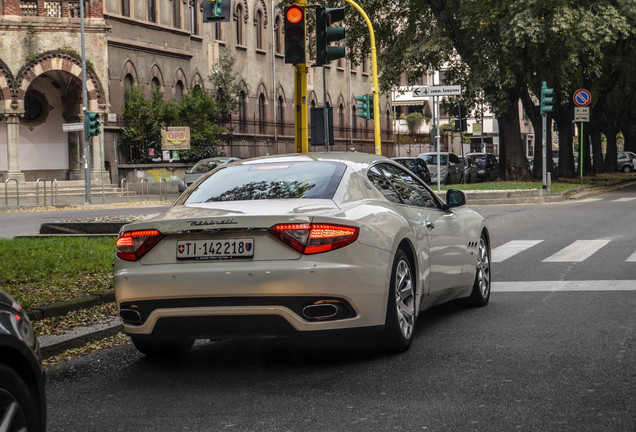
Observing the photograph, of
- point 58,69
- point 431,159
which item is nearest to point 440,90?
point 58,69

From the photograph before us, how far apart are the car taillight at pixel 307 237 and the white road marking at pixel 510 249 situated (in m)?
8.13

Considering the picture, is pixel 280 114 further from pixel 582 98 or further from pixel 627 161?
pixel 627 161

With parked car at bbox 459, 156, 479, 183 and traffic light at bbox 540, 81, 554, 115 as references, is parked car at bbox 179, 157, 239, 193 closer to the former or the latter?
traffic light at bbox 540, 81, 554, 115

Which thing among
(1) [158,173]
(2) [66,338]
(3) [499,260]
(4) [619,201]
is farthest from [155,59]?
(2) [66,338]

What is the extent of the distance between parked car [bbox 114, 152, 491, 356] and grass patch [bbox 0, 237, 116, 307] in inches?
108

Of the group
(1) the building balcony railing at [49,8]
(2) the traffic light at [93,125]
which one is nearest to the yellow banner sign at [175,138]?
(1) the building balcony railing at [49,8]

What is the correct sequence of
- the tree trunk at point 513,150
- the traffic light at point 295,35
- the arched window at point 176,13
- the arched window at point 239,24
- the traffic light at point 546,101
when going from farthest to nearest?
the arched window at point 239,24, the arched window at point 176,13, the tree trunk at point 513,150, the traffic light at point 546,101, the traffic light at point 295,35

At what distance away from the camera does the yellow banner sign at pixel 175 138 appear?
43.8 m

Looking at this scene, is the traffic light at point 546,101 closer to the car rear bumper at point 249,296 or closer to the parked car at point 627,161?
the car rear bumper at point 249,296

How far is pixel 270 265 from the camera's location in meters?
6.69

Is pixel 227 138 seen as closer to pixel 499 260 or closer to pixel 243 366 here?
pixel 499 260

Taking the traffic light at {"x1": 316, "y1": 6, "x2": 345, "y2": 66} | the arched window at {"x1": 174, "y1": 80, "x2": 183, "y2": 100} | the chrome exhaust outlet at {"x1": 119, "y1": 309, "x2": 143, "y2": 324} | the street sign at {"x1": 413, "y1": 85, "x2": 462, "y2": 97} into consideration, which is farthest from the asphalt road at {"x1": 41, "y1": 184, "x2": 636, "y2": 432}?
the arched window at {"x1": 174, "y1": 80, "x2": 183, "y2": 100}

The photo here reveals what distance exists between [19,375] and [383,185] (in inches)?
173

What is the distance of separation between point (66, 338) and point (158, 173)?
3693cm
